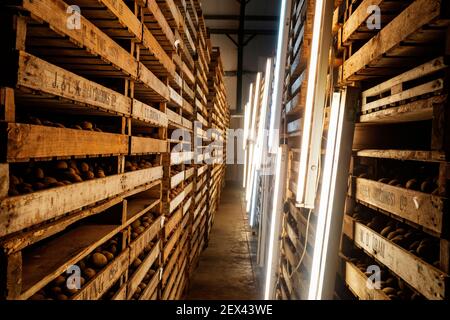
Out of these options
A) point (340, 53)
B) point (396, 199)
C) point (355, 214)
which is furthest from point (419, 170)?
point (340, 53)

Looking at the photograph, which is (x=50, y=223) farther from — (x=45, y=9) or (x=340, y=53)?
(x=340, y=53)

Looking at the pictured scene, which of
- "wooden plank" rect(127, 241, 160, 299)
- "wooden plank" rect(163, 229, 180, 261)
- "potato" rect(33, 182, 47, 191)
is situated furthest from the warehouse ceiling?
"potato" rect(33, 182, 47, 191)

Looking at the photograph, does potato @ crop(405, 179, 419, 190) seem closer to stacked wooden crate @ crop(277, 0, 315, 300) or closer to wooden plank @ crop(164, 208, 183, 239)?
stacked wooden crate @ crop(277, 0, 315, 300)

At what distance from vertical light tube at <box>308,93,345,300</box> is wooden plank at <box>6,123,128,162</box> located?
5.54ft

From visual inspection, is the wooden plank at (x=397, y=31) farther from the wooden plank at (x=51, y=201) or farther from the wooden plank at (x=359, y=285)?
the wooden plank at (x=51, y=201)

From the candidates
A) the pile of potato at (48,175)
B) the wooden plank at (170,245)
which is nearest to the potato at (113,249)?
the pile of potato at (48,175)

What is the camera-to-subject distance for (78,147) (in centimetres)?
192

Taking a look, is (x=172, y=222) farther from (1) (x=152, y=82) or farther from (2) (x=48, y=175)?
(2) (x=48, y=175)

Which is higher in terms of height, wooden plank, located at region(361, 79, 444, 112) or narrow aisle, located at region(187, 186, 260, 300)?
wooden plank, located at region(361, 79, 444, 112)

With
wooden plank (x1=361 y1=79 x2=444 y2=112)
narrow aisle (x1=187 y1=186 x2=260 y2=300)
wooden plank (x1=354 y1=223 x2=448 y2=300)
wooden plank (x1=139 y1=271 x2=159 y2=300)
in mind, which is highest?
wooden plank (x1=361 y1=79 x2=444 y2=112)

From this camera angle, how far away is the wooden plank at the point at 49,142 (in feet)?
4.52

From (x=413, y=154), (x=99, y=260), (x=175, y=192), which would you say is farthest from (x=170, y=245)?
(x=413, y=154)

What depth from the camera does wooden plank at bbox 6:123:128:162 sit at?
4.52ft

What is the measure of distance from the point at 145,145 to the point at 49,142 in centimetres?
166
